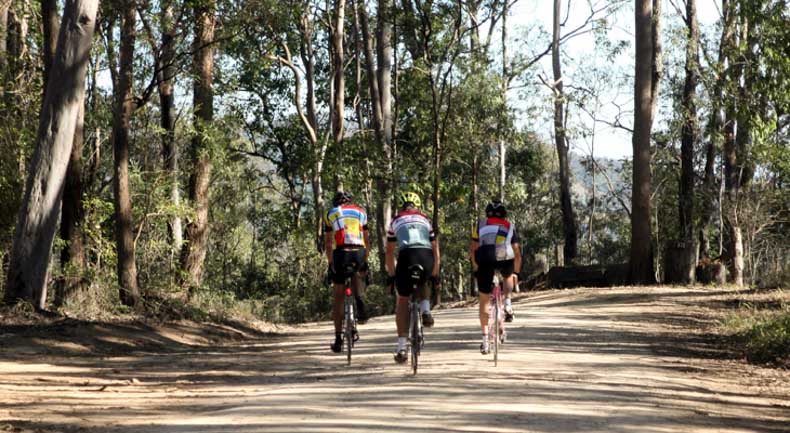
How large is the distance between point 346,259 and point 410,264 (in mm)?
1093

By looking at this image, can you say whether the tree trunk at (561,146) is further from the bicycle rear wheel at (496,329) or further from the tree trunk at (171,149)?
the bicycle rear wheel at (496,329)

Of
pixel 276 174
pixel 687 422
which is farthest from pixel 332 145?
pixel 687 422

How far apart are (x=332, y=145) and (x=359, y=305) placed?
2459 cm

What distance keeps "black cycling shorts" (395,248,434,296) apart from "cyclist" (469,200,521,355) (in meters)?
1.19

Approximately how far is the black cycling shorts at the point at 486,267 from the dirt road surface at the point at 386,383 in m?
0.90

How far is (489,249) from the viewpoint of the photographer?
13.0 m

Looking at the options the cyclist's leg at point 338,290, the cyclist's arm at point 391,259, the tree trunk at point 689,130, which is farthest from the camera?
the tree trunk at point 689,130

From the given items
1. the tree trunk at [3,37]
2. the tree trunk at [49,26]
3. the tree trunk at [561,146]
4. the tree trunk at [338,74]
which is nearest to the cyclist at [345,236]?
the tree trunk at [49,26]

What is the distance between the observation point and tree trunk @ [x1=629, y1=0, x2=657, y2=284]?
1243 inches

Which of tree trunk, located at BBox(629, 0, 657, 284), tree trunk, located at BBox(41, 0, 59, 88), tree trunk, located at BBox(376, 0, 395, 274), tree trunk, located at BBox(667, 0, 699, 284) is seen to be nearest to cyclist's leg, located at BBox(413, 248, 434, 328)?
tree trunk, located at BBox(41, 0, 59, 88)

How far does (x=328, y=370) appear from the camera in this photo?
12.9 metres

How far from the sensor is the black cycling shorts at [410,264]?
1192cm

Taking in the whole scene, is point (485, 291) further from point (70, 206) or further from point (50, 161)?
point (70, 206)

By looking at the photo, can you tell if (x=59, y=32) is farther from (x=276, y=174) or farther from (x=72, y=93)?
(x=276, y=174)
